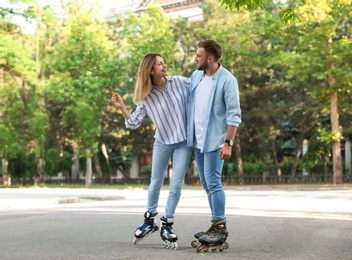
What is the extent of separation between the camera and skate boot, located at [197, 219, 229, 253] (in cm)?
682

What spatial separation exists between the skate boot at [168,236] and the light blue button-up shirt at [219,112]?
2.74 feet

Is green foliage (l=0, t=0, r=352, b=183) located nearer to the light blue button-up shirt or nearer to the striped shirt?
the striped shirt

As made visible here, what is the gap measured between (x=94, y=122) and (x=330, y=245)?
1473 inches

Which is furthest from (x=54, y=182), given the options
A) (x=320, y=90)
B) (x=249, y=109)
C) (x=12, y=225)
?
(x=12, y=225)

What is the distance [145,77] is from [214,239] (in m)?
1.81

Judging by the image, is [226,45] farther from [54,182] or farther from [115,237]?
[115,237]

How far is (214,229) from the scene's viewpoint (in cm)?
696

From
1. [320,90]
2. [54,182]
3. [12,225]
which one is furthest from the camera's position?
[54,182]

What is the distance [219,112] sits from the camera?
23.4 ft

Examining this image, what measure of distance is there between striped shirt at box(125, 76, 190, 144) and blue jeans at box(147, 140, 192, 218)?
0.34ft

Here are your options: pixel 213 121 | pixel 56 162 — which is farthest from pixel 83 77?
pixel 213 121

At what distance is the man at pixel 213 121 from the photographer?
6996mm

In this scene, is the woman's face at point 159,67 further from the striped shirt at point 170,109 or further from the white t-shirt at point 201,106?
the white t-shirt at point 201,106

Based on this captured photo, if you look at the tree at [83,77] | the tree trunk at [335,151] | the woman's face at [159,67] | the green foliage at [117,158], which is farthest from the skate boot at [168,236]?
the green foliage at [117,158]
